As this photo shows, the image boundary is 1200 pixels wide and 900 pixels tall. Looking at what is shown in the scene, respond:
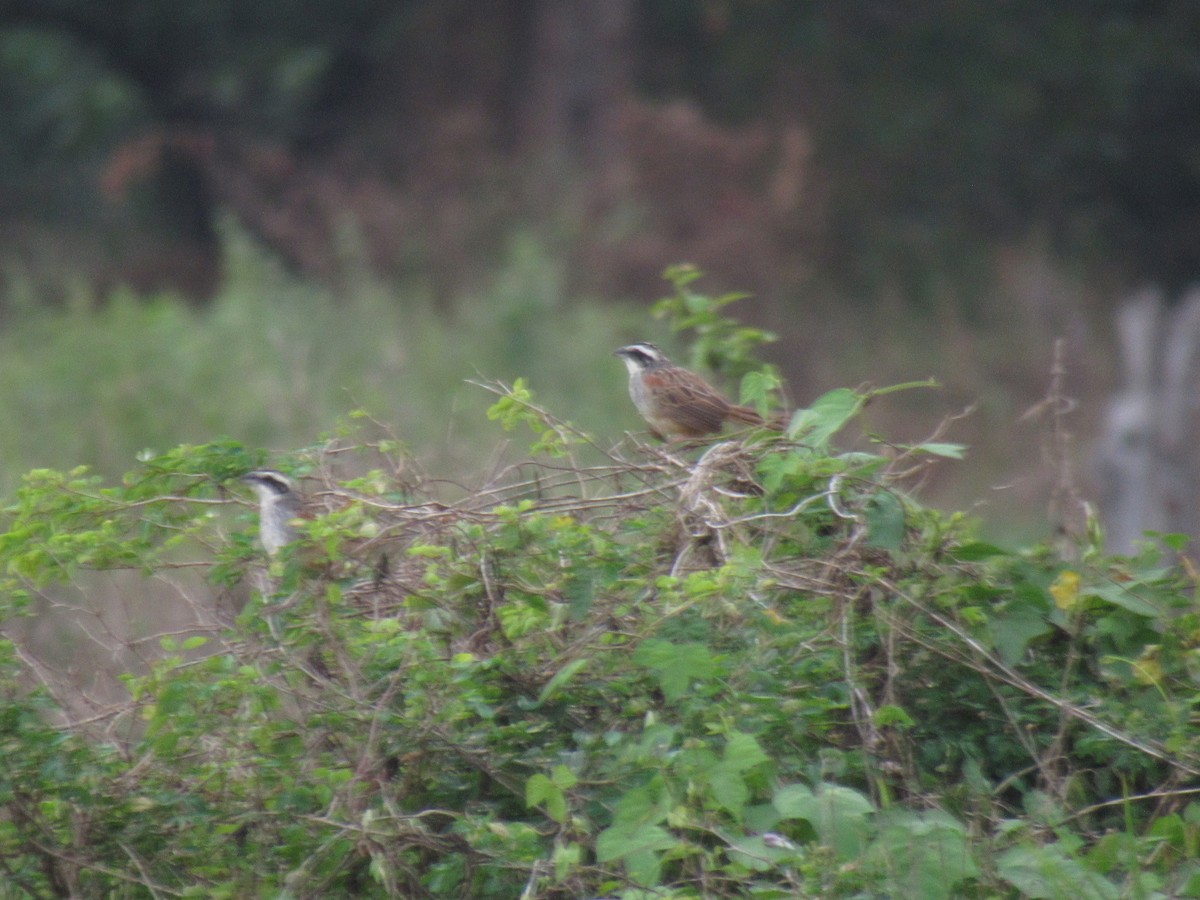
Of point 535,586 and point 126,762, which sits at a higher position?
point 535,586

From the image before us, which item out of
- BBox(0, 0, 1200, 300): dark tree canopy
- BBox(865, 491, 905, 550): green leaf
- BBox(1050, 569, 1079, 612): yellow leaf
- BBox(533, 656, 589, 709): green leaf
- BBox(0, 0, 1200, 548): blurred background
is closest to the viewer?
BBox(533, 656, 589, 709): green leaf

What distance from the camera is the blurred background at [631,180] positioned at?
1486 cm

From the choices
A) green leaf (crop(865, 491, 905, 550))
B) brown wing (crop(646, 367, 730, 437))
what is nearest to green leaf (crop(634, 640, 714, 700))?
green leaf (crop(865, 491, 905, 550))

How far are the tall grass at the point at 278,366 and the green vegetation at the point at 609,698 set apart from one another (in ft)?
11.6

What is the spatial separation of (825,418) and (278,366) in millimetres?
7059

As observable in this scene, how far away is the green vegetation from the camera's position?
12.9 feet

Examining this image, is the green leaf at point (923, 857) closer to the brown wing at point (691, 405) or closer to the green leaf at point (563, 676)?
the green leaf at point (563, 676)

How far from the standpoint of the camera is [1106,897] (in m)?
3.83

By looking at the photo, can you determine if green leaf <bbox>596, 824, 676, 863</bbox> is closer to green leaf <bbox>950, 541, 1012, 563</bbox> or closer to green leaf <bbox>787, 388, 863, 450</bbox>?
green leaf <bbox>787, 388, 863, 450</bbox>

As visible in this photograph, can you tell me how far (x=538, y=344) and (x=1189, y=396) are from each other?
5.29 meters

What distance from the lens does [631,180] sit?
64.4 ft

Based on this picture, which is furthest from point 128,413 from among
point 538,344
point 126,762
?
point 126,762

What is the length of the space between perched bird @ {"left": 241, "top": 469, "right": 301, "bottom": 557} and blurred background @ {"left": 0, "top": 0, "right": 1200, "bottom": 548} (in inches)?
300

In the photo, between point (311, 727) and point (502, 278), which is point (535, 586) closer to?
point (311, 727)
